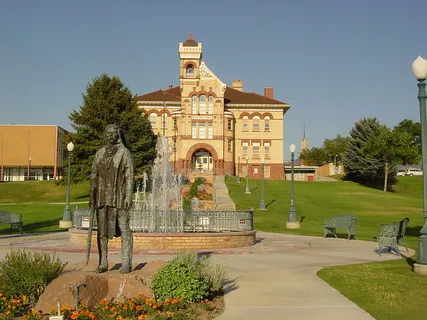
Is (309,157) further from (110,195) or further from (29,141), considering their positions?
(110,195)

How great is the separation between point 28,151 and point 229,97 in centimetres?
4635

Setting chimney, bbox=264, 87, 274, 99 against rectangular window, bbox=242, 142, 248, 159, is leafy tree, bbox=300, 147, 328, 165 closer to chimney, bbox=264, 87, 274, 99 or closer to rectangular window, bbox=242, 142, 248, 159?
chimney, bbox=264, 87, 274, 99

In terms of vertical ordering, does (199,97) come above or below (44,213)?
above

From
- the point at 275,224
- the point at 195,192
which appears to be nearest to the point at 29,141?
the point at 195,192

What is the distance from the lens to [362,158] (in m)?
73.8

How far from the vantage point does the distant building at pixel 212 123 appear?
69062 mm

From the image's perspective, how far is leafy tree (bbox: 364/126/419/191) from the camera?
232 feet

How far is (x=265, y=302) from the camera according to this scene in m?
9.11

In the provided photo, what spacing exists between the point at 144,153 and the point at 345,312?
46999mm

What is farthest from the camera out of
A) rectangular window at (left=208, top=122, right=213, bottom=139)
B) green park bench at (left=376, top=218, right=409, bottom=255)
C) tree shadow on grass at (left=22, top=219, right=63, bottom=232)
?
rectangular window at (left=208, top=122, right=213, bottom=139)

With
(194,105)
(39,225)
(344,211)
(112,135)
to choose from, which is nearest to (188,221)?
(112,135)

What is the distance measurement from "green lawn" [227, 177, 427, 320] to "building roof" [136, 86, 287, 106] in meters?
16.0

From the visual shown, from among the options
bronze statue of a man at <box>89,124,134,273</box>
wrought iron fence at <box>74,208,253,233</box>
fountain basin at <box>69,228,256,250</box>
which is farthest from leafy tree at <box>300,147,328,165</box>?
bronze statue of a man at <box>89,124,134,273</box>

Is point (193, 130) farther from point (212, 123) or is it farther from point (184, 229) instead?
point (184, 229)
